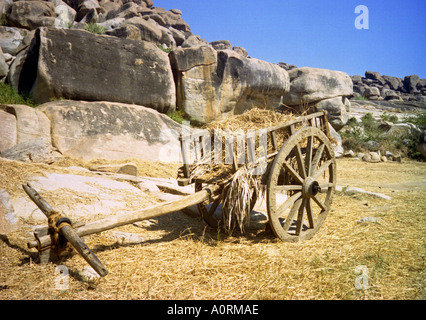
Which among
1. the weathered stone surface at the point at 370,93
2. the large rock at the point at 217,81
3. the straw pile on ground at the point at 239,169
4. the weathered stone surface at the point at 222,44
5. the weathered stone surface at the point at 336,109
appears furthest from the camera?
the weathered stone surface at the point at 370,93

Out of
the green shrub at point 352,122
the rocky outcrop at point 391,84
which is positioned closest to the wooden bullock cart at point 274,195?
the green shrub at point 352,122

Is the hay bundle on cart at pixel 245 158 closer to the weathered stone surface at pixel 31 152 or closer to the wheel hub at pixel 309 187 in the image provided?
the wheel hub at pixel 309 187

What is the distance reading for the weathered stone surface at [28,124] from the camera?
19.3ft

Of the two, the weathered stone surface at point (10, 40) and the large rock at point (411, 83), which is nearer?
the weathered stone surface at point (10, 40)

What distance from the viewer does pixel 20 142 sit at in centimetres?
572

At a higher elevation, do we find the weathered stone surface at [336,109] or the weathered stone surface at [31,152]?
the weathered stone surface at [336,109]

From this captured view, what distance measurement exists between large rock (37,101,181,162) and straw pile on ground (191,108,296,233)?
14.4 ft

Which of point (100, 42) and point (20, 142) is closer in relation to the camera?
point (20, 142)

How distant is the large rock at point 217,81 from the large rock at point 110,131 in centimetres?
157

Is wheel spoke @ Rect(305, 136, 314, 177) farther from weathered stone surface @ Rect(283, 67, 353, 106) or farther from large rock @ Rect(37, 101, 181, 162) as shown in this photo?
weathered stone surface @ Rect(283, 67, 353, 106)

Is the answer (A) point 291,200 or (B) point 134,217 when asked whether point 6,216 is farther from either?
(A) point 291,200
